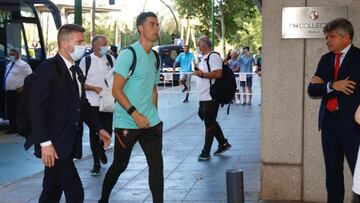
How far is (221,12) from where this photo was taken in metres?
38.1

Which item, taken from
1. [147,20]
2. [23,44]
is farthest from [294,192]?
[23,44]

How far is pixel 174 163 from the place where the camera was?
9070 millimetres

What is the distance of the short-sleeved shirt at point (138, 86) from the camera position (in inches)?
217

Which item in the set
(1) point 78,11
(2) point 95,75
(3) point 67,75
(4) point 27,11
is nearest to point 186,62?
(4) point 27,11

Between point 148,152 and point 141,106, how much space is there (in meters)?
0.42

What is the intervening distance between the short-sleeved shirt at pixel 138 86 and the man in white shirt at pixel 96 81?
2.64 metres

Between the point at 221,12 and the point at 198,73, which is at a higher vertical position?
the point at 221,12

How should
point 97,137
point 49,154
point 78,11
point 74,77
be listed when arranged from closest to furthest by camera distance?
point 49,154 < point 74,77 < point 97,137 < point 78,11

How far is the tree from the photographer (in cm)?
A: 3792

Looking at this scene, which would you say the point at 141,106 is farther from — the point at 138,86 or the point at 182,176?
the point at 182,176

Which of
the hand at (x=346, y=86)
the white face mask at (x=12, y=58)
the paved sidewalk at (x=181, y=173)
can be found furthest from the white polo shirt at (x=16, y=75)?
the hand at (x=346, y=86)

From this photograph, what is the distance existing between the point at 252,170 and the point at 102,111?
7.19 ft

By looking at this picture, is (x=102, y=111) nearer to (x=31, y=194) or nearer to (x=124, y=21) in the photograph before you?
(x=31, y=194)

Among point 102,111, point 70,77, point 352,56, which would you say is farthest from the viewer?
point 102,111
